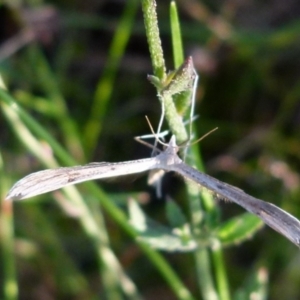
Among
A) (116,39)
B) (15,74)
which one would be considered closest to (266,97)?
(116,39)

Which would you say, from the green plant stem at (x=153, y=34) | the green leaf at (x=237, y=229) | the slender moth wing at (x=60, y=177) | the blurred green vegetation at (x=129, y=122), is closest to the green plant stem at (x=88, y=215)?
the blurred green vegetation at (x=129, y=122)

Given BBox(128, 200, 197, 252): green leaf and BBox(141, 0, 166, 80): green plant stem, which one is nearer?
BBox(141, 0, 166, 80): green plant stem

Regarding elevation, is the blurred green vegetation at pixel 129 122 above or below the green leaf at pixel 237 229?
above

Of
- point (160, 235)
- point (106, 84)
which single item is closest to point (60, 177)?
point (160, 235)

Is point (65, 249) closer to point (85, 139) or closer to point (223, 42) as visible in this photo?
point (85, 139)

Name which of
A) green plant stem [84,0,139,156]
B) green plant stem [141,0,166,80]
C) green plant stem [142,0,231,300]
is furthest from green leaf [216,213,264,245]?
green plant stem [84,0,139,156]

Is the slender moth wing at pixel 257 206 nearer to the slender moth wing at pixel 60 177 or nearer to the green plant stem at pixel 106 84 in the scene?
the slender moth wing at pixel 60 177

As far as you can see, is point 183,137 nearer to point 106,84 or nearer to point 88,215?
point 88,215

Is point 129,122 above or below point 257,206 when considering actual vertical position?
above

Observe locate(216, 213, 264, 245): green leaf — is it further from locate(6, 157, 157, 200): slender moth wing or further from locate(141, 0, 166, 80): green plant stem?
locate(141, 0, 166, 80): green plant stem
